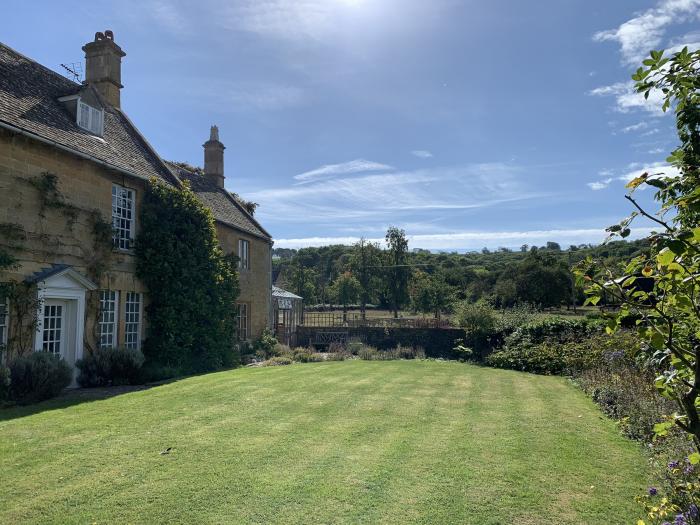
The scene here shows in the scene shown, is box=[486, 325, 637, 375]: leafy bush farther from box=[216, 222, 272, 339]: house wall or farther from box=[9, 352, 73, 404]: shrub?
box=[9, 352, 73, 404]: shrub

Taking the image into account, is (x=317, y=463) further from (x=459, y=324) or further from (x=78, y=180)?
(x=459, y=324)

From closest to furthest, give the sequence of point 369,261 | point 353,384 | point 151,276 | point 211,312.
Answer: point 353,384, point 151,276, point 211,312, point 369,261

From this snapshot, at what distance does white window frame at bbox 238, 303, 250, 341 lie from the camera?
2359 cm

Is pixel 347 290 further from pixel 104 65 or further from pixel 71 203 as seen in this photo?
pixel 71 203

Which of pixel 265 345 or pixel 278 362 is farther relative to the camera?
pixel 265 345

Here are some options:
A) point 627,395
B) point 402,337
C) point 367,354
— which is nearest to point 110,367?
point 367,354

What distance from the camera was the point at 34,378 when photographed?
10.5 m

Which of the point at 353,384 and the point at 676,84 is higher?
the point at 676,84

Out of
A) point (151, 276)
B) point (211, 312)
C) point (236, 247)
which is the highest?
point (236, 247)

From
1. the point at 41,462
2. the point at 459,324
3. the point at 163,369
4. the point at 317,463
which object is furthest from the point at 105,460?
the point at 459,324

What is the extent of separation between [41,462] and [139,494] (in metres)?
1.87

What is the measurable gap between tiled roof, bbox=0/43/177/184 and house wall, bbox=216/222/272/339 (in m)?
5.26

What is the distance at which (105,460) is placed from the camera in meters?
6.02

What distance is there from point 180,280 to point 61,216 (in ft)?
15.2
